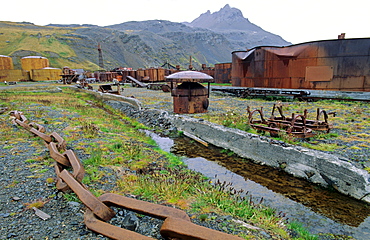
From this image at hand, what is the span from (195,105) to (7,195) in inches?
369

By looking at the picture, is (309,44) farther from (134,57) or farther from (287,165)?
(134,57)

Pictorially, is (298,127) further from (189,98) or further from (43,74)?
(43,74)

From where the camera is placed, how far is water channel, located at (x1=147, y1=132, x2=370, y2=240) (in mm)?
3906

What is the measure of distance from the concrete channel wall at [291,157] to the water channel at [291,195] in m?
0.18

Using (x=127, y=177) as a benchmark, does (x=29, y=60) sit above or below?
above

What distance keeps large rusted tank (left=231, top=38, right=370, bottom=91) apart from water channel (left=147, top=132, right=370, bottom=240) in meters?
12.3

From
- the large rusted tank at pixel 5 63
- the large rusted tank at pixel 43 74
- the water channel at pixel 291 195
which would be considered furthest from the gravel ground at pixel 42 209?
the large rusted tank at pixel 5 63

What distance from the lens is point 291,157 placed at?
5.75 metres

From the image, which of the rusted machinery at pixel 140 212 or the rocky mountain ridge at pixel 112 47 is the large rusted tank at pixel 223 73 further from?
the rocky mountain ridge at pixel 112 47

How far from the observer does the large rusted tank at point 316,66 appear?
47.8ft

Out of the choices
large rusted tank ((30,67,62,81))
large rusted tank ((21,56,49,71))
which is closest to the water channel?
large rusted tank ((30,67,62,81))

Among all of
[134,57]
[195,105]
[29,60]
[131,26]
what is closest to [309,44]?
[195,105]

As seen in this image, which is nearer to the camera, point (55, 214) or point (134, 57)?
point (55, 214)

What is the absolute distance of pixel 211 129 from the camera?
844cm
